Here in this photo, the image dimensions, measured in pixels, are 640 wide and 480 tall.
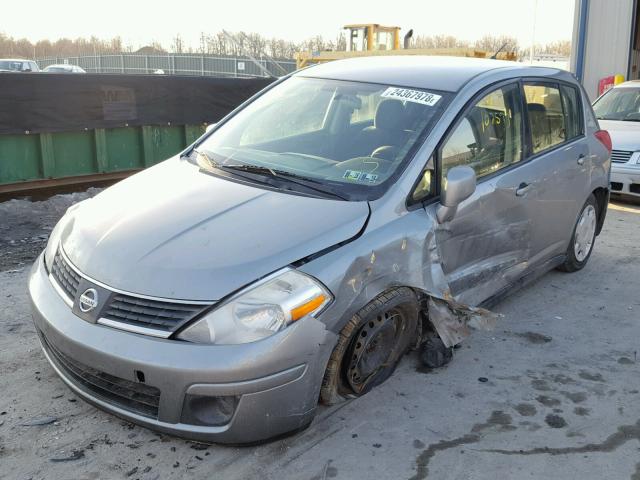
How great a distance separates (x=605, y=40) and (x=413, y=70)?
503 inches

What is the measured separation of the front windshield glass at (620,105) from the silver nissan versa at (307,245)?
5.58 m

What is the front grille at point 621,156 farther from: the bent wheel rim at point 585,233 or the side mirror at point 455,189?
the side mirror at point 455,189

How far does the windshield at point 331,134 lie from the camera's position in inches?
142

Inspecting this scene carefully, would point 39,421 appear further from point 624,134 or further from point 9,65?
point 9,65

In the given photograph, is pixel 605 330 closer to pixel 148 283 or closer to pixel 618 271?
pixel 618 271

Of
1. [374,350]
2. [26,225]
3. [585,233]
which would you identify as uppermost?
[585,233]

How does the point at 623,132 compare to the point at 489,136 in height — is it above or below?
below

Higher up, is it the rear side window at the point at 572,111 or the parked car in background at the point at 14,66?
the parked car in background at the point at 14,66

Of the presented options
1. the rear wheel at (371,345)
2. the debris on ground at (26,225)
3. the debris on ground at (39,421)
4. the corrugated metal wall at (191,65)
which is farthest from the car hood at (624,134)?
the corrugated metal wall at (191,65)

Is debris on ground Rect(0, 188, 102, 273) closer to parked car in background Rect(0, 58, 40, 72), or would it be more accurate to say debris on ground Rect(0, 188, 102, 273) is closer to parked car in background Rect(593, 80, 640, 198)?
parked car in background Rect(593, 80, 640, 198)

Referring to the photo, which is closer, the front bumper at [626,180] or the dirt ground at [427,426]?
the dirt ground at [427,426]

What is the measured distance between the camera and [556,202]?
485 centimetres

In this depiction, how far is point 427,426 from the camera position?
331 centimetres

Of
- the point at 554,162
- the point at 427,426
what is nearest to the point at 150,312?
the point at 427,426
